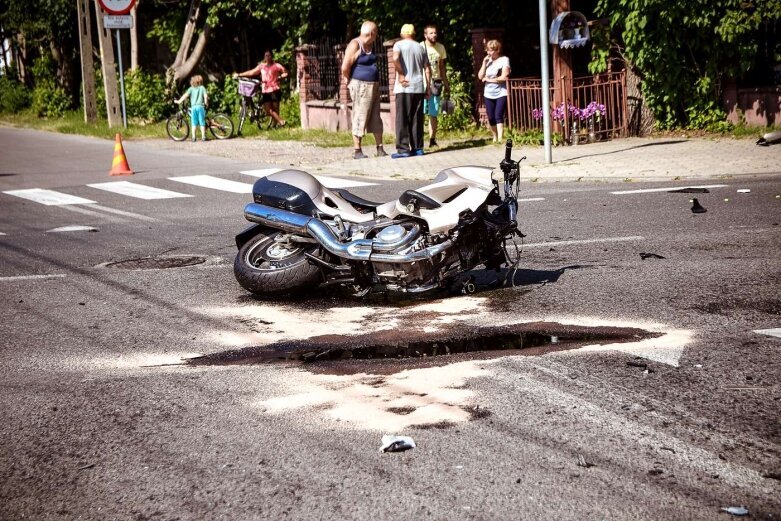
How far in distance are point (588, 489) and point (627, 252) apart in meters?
5.28

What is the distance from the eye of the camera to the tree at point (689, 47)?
18.3m

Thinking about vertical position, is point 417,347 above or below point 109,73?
below

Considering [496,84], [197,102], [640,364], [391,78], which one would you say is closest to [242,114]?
[197,102]

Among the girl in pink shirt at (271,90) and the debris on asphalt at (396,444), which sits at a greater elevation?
the girl in pink shirt at (271,90)

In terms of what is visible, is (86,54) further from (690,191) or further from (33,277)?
(33,277)

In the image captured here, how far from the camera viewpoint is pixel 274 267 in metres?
8.18

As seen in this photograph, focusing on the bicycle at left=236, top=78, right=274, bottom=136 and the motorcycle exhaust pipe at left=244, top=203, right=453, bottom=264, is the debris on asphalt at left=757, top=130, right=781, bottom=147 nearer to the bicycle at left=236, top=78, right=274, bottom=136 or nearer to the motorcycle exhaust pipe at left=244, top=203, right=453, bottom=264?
the motorcycle exhaust pipe at left=244, top=203, right=453, bottom=264

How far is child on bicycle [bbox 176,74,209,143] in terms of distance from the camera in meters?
24.2

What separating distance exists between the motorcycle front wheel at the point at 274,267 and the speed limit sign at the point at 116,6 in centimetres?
1975

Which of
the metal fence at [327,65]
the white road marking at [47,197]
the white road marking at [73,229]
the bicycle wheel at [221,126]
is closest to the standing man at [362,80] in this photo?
the white road marking at [47,197]

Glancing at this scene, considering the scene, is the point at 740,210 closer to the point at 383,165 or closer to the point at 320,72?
the point at 383,165

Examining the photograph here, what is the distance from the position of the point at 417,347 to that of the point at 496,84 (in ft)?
43.2

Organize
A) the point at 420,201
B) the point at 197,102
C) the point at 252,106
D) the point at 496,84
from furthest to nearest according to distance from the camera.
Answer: the point at 252,106 < the point at 197,102 < the point at 496,84 < the point at 420,201

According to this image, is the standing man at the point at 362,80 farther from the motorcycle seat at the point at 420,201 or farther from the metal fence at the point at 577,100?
the motorcycle seat at the point at 420,201
